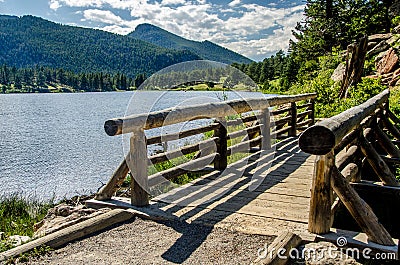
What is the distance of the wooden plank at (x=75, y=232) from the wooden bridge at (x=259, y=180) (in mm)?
315

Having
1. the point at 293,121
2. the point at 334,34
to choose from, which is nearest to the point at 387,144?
the point at 293,121

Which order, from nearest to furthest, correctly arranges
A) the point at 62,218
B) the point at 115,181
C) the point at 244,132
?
the point at 115,181 < the point at 62,218 < the point at 244,132

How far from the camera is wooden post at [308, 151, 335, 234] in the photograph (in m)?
3.06

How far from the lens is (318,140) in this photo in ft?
9.03

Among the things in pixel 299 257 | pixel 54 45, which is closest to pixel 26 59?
pixel 54 45

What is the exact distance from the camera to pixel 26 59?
112250mm

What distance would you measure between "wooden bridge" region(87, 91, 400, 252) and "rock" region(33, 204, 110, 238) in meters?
0.20

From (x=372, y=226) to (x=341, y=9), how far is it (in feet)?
95.1

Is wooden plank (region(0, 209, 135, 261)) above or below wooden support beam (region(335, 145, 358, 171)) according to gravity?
below

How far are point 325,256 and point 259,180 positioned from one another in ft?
8.29

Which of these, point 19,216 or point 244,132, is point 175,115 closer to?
point 244,132

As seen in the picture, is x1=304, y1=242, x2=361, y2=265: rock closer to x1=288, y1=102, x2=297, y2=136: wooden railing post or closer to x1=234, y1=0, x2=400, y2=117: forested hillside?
x1=288, y1=102, x2=297, y2=136: wooden railing post

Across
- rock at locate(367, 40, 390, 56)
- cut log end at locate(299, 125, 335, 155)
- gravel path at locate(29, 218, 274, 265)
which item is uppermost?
rock at locate(367, 40, 390, 56)

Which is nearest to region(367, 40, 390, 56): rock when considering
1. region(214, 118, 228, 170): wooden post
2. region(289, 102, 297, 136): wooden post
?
region(289, 102, 297, 136): wooden post
